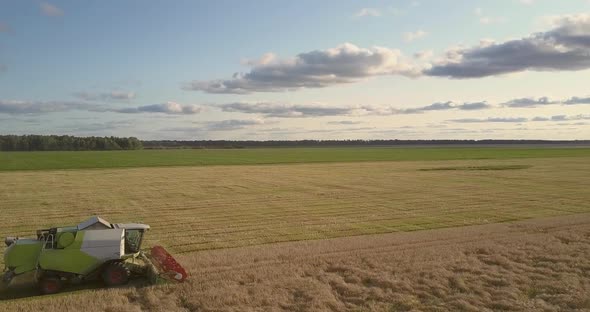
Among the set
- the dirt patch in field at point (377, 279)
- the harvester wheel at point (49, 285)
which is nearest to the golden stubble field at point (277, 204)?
the dirt patch in field at point (377, 279)

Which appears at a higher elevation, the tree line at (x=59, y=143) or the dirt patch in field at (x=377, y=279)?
the tree line at (x=59, y=143)

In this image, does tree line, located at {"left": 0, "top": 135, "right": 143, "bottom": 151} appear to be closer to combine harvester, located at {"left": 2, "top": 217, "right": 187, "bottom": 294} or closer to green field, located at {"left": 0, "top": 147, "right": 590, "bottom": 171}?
green field, located at {"left": 0, "top": 147, "right": 590, "bottom": 171}

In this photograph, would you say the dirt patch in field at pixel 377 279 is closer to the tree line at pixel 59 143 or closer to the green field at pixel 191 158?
the green field at pixel 191 158

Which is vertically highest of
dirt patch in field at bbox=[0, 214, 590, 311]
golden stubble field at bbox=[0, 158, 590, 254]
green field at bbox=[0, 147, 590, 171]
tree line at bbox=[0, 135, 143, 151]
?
tree line at bbox=[0, 135, 143, 151]

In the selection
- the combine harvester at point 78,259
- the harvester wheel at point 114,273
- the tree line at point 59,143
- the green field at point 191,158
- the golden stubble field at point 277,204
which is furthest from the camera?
the tree line at point 59,143

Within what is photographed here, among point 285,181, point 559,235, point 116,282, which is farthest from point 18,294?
point 285,181

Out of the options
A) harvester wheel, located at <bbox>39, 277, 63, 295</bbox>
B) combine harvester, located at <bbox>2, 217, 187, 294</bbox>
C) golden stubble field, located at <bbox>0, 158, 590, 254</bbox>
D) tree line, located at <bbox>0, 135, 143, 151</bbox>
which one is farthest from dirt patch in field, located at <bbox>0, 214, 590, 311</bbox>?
tree line, located at <bbox>0, 135, 143, 151</bbox>

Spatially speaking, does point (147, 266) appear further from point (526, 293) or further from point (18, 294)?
point (526, 293)
